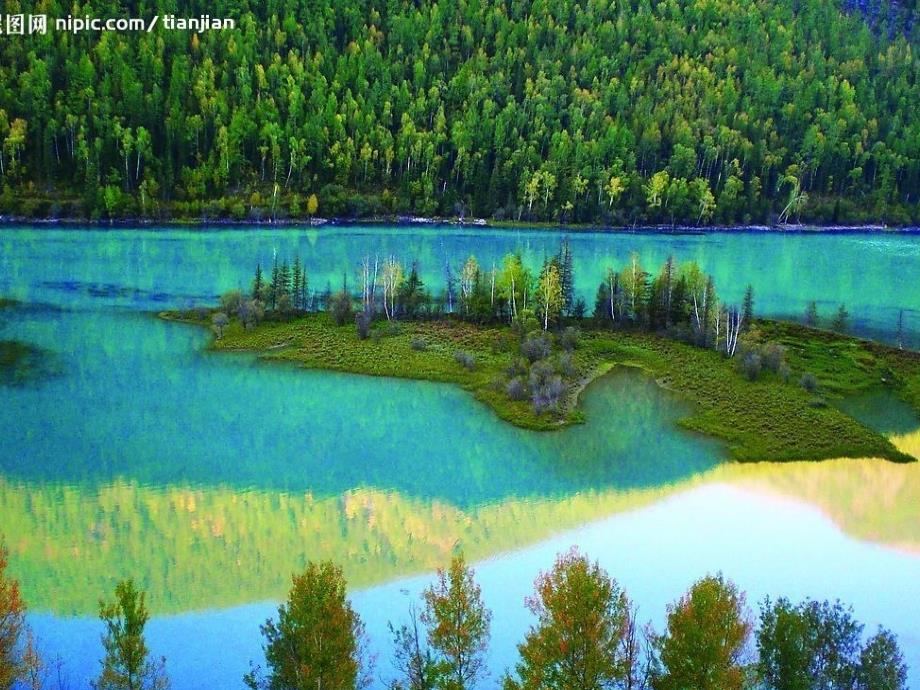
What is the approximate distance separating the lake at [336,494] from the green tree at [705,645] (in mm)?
5772

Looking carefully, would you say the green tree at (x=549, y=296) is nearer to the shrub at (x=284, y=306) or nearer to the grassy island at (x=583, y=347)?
the grassy island at (x=583, y=347)

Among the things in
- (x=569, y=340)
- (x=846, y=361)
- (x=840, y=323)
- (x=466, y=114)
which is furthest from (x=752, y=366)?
(x=466, y=114)

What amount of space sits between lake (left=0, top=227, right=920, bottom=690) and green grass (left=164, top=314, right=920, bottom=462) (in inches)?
37.0

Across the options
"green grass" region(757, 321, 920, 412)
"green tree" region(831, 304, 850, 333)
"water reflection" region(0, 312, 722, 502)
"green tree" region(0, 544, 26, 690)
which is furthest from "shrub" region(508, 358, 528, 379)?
"green tree" region(0, 544, 26, 690)

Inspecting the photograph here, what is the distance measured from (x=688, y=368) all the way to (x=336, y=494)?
749 inches

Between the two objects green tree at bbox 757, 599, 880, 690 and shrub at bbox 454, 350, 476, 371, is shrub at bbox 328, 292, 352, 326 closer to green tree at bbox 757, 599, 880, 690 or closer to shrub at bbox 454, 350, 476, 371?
shrub at bbox 454, 350, 476, 371

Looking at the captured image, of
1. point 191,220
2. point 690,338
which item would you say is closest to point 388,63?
point 191,220

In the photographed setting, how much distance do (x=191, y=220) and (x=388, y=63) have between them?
142 ft

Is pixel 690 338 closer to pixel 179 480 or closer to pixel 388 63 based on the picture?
pixel 179 480

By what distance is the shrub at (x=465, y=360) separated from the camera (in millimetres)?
40731

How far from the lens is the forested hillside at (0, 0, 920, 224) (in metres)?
94.1

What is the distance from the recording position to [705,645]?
50.8 ft

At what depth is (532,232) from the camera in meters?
91.1

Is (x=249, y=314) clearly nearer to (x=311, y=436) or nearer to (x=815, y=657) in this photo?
(x=311, y=436)
